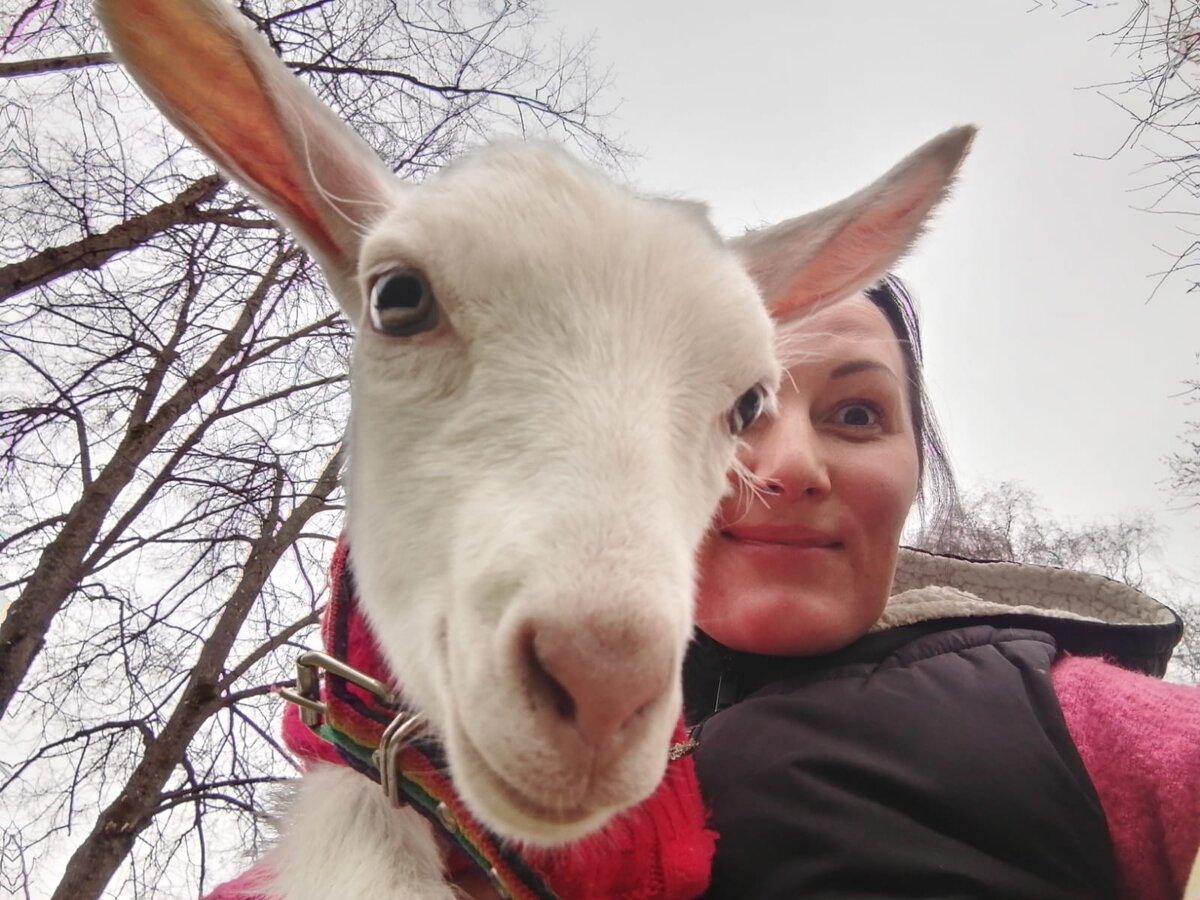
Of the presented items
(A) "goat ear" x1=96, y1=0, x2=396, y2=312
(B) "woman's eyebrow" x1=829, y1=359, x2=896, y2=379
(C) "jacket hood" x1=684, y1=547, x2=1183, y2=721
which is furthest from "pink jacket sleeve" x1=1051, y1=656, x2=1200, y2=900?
(A) "goat ear" x1=96, y1=0, x2=396, y2=312

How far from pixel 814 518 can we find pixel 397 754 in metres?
1.34

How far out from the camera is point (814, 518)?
7.08 ft

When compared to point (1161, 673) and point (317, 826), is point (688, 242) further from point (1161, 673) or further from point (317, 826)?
point (1161, 673)

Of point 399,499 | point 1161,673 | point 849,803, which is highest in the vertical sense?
point 1161,673

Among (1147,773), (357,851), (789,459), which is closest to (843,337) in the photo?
(789,459)

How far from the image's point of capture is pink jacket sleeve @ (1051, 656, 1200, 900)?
60.5 inches

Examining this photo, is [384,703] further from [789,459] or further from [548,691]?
[789,459]

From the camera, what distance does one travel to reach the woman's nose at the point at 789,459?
2088mm

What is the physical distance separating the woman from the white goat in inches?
27.2

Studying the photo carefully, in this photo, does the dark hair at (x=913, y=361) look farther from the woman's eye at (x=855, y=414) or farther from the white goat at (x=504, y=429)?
the white goat at (x=504, y=429)

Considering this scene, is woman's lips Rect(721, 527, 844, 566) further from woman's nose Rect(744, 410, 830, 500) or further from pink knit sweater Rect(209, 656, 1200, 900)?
pink knit sweater Rect(209, 656, 1200, 900)

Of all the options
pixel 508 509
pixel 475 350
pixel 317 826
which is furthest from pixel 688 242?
pixel 317 826

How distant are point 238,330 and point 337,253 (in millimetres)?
3628

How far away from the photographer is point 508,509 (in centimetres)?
106
